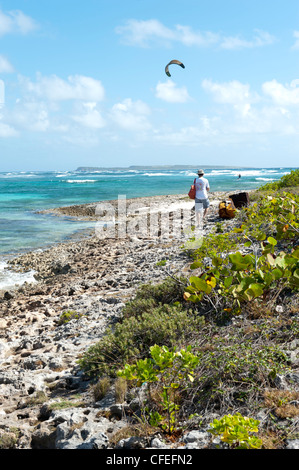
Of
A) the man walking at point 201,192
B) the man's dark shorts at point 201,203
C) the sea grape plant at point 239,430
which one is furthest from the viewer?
the man's dark shorts at point 201,203

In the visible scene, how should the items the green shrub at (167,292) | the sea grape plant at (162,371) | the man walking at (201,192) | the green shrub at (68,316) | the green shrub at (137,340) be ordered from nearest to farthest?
the sea grape plant at (162,371), the green shrub at (137,340), the green shrub at (167,292), the green shrub at (68,316), the man walking at (201,192)

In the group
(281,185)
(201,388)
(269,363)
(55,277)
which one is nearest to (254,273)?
(269,363)

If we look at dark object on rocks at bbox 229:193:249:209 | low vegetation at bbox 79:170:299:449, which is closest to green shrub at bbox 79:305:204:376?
low vegetation at bbox 79:170:299:449

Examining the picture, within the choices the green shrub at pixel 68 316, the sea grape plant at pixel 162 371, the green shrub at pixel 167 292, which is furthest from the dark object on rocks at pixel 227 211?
the sea grape plant at pixel 162 371

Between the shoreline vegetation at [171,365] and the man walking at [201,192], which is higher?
the man walking at [201,192]

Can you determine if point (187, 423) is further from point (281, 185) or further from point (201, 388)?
point (281, 185)

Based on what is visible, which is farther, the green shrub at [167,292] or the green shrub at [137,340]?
the green shrub at [167,292]

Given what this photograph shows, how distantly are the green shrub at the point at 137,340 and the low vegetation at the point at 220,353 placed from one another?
0.04 feet

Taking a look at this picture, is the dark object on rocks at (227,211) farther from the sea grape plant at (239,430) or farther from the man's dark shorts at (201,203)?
the sea grape plant at (239,430)

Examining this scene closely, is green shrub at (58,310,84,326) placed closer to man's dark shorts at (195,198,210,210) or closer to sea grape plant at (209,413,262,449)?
sea grape plant at (209,413,262,449)

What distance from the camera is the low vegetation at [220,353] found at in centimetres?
284

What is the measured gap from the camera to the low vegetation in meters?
2.84

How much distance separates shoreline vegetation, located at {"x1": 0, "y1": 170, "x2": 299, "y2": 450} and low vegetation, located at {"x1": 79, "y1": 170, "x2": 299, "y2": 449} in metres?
0.01

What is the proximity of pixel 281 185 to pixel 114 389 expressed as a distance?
15071 mm
